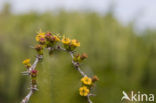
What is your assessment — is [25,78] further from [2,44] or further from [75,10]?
[75,10]

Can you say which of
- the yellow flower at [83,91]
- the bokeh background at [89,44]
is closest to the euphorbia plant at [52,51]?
the yellow flower at [83,91]

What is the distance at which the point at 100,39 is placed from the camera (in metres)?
2.61

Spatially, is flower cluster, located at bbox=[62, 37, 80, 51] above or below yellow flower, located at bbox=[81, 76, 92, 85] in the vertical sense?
above

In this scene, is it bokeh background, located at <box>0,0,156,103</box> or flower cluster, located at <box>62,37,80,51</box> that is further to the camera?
bokeh background, located at <box>0,0,156,103</box>

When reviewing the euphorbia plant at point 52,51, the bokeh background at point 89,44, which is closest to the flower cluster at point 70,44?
the euphorbia plant at point 52,51

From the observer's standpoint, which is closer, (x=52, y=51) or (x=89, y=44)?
(x=52, y=51)

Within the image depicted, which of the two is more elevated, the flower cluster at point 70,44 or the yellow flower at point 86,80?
the flower cluster at point 70,44

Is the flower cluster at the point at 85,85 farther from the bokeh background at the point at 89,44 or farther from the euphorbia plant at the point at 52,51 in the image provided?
the bokeh background at the point at 89,44

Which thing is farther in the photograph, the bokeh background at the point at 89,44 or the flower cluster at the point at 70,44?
the bokeh background at the point at 89,44

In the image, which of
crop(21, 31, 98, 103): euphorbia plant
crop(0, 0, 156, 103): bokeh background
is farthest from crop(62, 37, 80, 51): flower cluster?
crop(0, 0, 156, 103): bokeh background

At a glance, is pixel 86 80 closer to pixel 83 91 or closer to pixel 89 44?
pixel 83 91

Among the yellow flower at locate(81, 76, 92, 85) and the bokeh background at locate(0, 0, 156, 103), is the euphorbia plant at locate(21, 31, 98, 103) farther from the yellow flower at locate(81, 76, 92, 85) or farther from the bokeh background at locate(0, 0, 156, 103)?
the bokeh background at locate(0, 0, 156, 103)

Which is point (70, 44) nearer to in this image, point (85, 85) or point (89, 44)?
point (85, 85)

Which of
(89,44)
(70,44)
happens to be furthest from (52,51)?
(89,44)
